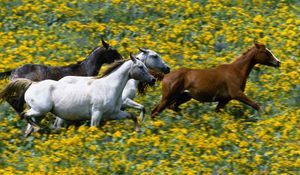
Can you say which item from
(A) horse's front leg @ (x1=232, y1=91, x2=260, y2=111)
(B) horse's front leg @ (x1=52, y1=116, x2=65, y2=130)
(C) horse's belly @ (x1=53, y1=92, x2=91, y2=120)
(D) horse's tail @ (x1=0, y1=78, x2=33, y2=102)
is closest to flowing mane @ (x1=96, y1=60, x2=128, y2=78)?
(C) horse's belly @ (x1=53, y1=92, x2=91, y2=120)

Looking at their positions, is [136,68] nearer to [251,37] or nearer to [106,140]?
[106,140]

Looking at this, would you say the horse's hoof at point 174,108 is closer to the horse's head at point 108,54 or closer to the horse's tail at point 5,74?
the horse's head at point 108,54

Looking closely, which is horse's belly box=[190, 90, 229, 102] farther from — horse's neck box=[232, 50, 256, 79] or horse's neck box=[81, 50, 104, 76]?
horse's neck box=[81, 50, 104, 76]

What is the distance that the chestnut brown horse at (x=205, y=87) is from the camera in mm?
17906

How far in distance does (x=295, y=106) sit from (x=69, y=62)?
Result: 452 centimetres

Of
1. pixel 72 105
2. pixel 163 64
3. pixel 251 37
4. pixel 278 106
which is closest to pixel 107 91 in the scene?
pixel 72 105

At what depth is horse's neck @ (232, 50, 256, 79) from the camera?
18.3m

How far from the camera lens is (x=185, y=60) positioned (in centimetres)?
2056

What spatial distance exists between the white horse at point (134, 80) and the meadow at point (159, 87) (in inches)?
12.3

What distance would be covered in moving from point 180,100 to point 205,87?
1.64 ft

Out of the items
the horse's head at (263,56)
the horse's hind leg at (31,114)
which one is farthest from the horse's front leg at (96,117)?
the horse's head at (263,56)

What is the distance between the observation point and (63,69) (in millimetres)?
18016

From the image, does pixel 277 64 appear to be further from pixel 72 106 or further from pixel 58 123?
pixel 58 123

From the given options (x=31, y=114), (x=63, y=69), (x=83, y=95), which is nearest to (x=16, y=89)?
(x=31, y=114)
